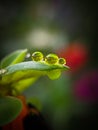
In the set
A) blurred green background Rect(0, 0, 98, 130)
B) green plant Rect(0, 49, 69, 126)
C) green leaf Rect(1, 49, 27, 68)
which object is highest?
blurred green background Rect(0, 0, 98, 130)

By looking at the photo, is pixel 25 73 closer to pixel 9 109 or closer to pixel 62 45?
pixel 9 109

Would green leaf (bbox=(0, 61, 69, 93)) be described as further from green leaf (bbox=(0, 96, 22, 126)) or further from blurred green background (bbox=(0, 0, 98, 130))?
blurred green background (bbox=(0, 0, 98, 130))

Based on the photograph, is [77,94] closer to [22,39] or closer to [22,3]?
[22,39]

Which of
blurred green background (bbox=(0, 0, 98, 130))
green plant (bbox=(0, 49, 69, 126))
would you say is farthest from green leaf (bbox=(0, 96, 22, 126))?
blurred green background (bbox=(0, 0, 98, 130))

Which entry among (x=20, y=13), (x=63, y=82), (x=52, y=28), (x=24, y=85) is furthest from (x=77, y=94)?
(x=24, y=85)

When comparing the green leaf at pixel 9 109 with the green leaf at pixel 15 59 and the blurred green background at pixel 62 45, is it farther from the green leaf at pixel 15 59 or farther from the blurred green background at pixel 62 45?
A: the blurred green background at pixel 62 45

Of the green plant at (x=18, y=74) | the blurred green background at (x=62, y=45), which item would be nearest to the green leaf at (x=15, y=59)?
the green plant at (x=18, y=74)

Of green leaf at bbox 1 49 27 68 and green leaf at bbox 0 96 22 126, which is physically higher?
green leaf at bbox 1 49 27 68
